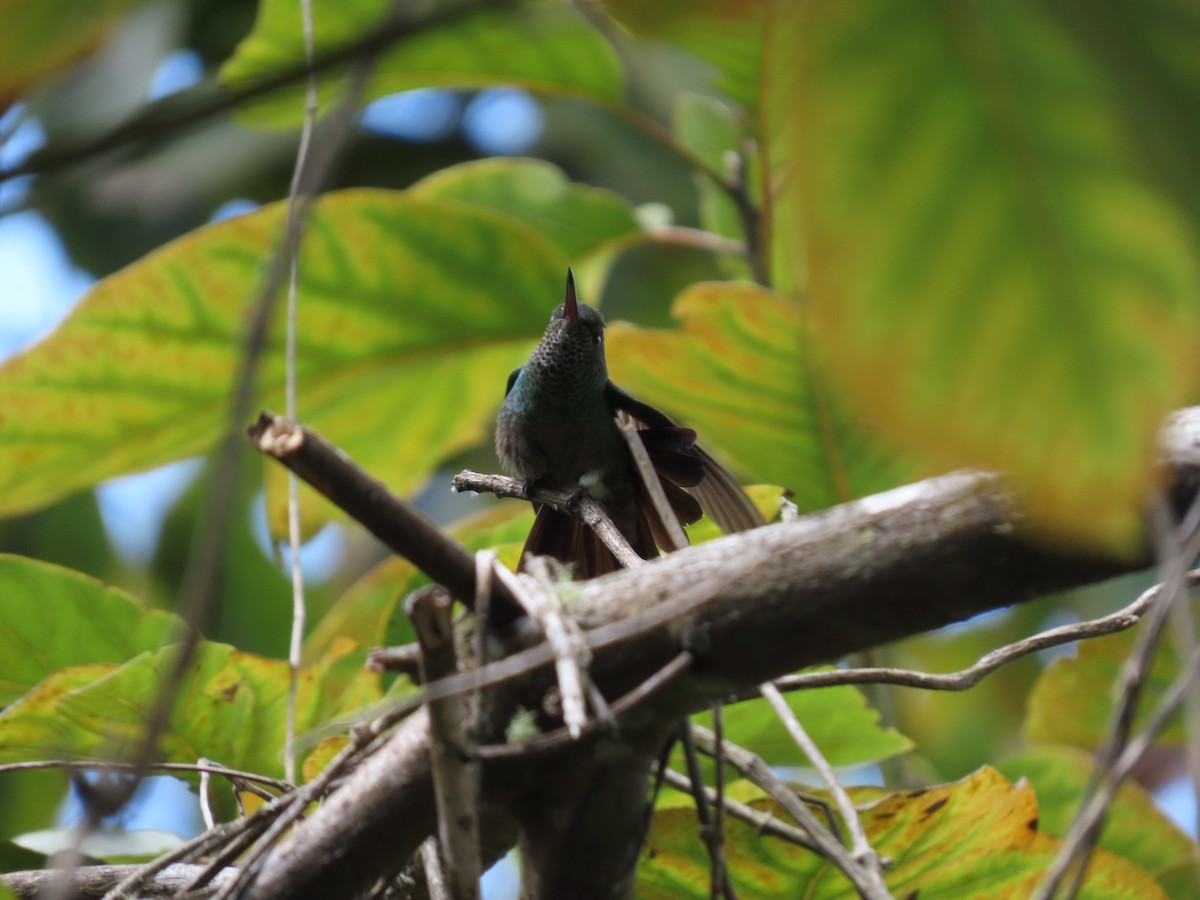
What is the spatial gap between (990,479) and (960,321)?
57cm

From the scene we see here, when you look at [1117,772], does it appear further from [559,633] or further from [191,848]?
[191,848]

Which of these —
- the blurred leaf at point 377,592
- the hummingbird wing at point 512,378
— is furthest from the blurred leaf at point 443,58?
the blurred leaf at point 377,592

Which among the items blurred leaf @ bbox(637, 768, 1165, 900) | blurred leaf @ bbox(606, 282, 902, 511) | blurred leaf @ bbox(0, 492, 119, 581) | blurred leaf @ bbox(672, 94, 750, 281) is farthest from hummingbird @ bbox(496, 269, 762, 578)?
blurred leaf @ bbox(0, 492, 119, 581)

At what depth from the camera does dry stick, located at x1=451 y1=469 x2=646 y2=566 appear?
5.40 feet

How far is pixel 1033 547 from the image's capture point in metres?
0.94

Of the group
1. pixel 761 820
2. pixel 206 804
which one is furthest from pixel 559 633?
pixel 206 804

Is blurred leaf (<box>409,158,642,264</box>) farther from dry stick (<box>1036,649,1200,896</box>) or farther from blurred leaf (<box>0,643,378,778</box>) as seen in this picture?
dry stick (<box>1036,649,1200,896</box>)

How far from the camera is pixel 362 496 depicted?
0.96 meters

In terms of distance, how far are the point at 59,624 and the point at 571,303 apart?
1.46 meters

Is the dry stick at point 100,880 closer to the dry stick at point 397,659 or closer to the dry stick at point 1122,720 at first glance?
the dry stick at point 397,659

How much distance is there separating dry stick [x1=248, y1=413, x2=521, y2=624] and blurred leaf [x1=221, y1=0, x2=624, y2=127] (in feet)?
6.12

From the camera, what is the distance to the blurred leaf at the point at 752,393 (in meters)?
2.42

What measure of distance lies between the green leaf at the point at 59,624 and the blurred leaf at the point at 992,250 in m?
1.97

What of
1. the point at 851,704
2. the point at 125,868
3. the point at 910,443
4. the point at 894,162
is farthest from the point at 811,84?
the point at 851,704
